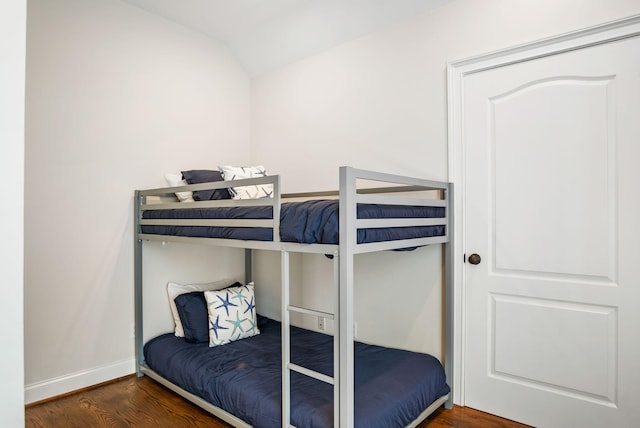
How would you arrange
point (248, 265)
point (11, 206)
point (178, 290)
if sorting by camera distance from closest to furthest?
1. point (11, 206)
2. point (178, 290)
3. point (248, 265)

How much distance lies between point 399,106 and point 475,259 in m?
1.08

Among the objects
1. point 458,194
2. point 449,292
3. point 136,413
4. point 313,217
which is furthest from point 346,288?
point 136,413

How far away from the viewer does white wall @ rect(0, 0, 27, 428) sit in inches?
43.3

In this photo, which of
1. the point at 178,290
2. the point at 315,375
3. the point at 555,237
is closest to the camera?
the point at 315,375

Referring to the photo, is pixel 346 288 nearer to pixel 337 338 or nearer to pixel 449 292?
pixel 337 338

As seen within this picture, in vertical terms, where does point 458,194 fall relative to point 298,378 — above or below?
above

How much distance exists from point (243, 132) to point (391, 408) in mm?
2584

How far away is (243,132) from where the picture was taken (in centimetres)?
353

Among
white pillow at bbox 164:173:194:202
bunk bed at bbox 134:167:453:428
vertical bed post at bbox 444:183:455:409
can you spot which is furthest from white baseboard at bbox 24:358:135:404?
vertical bed post at bbox 444:183:455:409

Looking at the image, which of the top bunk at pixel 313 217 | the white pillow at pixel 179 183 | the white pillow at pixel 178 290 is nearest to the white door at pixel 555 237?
the top bunk at pixel 313 217

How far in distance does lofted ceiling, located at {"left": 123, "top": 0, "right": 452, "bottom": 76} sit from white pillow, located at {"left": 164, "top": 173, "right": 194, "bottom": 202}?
4.00 feet

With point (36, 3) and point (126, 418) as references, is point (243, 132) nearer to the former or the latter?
point (36, 3)

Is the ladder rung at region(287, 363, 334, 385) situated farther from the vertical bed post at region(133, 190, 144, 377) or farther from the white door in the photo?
the vertical bed post at region(133, 190, 144, 377)

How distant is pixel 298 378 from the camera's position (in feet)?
6.85
